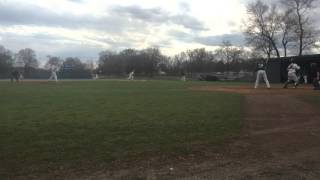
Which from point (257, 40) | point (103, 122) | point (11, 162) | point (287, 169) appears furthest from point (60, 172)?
point (257, 40)

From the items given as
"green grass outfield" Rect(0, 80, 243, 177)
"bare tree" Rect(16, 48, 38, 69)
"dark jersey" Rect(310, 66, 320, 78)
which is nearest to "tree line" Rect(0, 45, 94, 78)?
"bare tree" Rect(16, 48, 38, 69)

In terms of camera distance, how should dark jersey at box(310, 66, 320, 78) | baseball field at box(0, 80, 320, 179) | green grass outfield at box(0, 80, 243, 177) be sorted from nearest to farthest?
1. baseball field at box(0, 80, 320, 179)
2. green grass outfield at box(0, 80, 243, 177)
3. dark jersey at box(310, 66, 320, 78)

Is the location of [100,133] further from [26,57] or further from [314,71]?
[26,57]

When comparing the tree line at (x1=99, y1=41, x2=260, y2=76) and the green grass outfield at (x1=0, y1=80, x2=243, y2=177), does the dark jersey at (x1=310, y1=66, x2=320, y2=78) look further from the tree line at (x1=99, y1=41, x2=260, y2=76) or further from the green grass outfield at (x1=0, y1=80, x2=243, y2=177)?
the tree line at (x1=99, y1=41, x2=260, y2=76)

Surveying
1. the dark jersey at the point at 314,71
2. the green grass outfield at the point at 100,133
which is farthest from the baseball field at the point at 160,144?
the dark jersey at the point at 314,71

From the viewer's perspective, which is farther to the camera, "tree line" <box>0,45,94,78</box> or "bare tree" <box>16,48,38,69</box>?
"bare tree" <box>16,48,38,69</box>

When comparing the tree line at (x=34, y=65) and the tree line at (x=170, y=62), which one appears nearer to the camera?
the tree line at (x=34, y=65)

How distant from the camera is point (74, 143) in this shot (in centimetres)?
1016

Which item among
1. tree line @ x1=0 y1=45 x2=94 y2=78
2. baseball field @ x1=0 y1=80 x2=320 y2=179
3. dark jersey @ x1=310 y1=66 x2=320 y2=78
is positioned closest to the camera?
baseball field @ x1=0 y1=80 x2=320 y2=179

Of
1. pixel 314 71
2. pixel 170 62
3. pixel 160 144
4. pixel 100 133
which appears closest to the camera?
pixel 160 144

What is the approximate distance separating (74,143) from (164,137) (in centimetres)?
193

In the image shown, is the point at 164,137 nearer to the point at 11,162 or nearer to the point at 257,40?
the point at 11,162

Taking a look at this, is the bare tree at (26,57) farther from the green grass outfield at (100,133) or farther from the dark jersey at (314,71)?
the green grass outfield at (100,133)

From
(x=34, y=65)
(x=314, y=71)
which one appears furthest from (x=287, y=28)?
(x=34, y=65)
